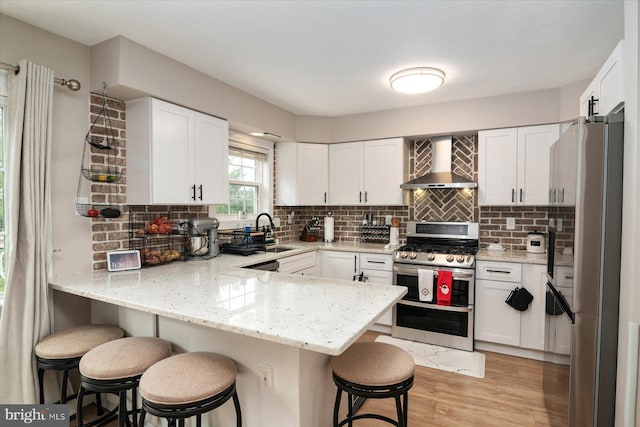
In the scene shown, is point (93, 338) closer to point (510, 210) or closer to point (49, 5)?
point (49, 5)

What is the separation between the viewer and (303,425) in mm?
1554

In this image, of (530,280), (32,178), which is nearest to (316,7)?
(32,178)

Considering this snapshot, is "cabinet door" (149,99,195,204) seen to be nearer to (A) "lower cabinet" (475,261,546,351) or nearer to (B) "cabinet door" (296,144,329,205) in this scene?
(B) "cabinet door" (296,144,329,205)

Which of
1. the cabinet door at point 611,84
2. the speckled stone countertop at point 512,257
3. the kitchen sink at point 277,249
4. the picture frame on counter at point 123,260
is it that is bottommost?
the kitchen sink at point 277,249

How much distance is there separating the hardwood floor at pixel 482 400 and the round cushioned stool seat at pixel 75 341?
5.54 ft

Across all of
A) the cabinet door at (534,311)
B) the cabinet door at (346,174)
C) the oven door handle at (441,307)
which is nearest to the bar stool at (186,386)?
the oven door handle at (441,307)

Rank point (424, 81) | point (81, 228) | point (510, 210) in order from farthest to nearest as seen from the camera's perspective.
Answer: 1. point (510, 210)
2. point (424, 81)
3. point (81, 228)

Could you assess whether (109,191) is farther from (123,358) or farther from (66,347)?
(123,358)

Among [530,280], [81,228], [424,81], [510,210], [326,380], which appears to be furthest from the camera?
[510,210]

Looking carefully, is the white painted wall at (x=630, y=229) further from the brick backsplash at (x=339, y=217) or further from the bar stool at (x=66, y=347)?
the brick backsplash at (x=339, y=217)

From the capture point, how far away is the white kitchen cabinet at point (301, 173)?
428 centimetres

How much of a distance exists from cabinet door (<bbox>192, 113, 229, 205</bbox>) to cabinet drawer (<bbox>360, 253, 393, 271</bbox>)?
1706 millimetres

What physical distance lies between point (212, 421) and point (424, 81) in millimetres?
2857

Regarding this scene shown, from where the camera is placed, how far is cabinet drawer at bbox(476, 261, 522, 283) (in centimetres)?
319
